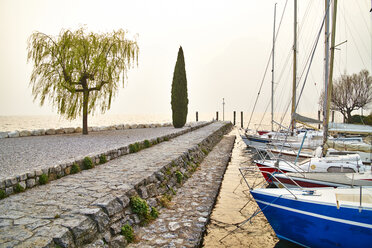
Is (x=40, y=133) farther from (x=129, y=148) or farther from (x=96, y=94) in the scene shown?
(x=129, y=148)

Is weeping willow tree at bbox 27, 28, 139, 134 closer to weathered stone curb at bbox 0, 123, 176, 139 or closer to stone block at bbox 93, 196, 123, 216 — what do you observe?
weathered stone curb at bbox 0, 123, 176, 139

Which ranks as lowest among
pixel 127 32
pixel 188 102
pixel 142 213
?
pixel 142 213

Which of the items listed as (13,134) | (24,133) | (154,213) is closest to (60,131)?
(24,133)

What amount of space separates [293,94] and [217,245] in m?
16.9

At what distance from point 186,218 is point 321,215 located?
3.12m

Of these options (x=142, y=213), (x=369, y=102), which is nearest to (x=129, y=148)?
(x=142, y=213)

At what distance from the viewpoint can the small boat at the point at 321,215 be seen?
4895mm

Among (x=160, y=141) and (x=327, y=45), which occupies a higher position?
(x=327, y=45)

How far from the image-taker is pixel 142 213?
20.7 feet

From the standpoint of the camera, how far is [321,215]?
206 inches

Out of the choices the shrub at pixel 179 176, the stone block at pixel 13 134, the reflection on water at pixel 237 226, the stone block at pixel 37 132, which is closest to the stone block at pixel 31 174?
the reflection on water at pixel 237 226

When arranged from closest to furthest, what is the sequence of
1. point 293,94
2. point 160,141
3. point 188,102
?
point 160,141
point 293,94
point 188,102

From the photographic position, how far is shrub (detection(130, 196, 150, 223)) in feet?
20.4

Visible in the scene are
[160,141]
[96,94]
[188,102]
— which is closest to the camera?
[160,141]
